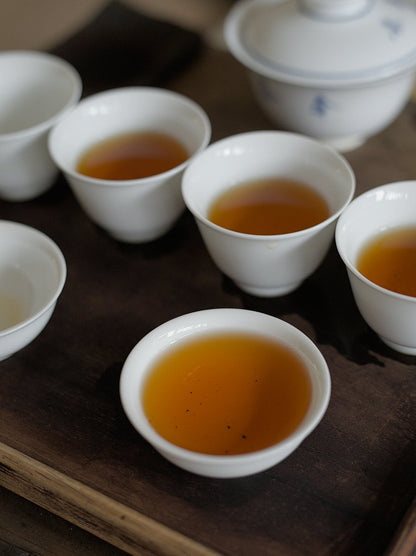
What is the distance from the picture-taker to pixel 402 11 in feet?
3.26

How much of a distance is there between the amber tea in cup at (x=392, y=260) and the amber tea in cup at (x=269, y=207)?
0.24 ft

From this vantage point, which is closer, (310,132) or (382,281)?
(382,281)

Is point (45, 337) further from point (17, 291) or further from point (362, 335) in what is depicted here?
point (362, 335)

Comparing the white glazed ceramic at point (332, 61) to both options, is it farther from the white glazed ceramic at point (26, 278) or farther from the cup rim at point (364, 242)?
the white glazed ceramic at point (26, 278)

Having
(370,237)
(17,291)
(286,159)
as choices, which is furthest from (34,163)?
(370,237)

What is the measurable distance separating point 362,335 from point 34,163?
0.51m

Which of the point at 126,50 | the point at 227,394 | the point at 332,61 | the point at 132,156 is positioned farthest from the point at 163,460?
the point at 126,50

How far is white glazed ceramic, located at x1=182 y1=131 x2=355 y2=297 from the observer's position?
768mm

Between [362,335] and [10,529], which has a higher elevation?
[362,335]

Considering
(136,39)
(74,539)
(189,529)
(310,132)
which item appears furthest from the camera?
(136,39)

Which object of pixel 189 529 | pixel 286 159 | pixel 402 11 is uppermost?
pixel 402 11

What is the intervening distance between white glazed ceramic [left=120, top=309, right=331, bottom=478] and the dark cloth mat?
602 millimetres

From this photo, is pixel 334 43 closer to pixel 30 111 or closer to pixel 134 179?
pixel 134 179

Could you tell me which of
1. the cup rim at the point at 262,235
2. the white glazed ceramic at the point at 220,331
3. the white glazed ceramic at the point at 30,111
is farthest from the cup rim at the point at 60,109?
the white glazed ceramic at the point at 220,331
